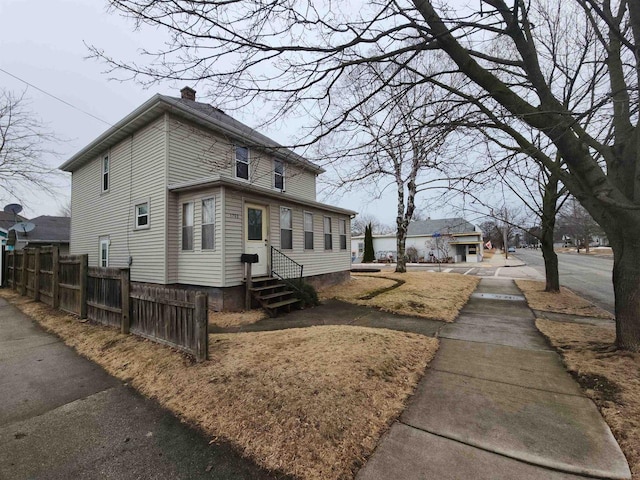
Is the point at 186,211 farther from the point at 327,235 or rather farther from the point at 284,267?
the point at 327,235

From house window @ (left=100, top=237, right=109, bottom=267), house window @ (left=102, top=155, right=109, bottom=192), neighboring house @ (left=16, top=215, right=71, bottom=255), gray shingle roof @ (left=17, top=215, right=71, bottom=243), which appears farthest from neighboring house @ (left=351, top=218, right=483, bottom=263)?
gray shingle roof @ (left=17, top=215, right=71, bottom=243)

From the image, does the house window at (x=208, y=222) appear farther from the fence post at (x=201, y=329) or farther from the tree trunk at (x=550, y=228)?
the tree trunk at (x=550, y=228)

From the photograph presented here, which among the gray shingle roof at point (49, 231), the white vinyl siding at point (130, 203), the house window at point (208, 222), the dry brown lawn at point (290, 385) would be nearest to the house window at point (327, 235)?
the house window at point (208, 222)

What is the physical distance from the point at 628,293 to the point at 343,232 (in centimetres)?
1018

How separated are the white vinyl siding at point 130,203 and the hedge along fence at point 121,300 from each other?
206cm

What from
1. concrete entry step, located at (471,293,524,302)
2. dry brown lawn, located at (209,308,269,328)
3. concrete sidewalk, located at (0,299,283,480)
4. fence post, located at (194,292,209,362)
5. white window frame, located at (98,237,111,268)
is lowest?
concrete entry step, located at (471,293,524,302)

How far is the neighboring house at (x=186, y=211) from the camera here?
779 cm

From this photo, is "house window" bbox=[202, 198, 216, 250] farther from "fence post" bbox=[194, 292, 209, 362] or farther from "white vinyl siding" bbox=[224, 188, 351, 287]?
"fence post" bbox=[194, 292, 209, 362]

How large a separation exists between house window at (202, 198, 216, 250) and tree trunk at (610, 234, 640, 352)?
8278 mm

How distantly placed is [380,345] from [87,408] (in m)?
3.68

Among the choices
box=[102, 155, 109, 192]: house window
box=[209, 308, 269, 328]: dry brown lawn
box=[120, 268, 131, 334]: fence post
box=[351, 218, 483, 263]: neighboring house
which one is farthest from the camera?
box=[351, 218, 483, 263]: neighboring house

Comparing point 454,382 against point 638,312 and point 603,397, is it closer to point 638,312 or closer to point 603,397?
point 603,397

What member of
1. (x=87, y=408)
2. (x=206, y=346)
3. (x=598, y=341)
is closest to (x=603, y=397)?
(x=598, y=341)

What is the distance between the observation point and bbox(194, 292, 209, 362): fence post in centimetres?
387
